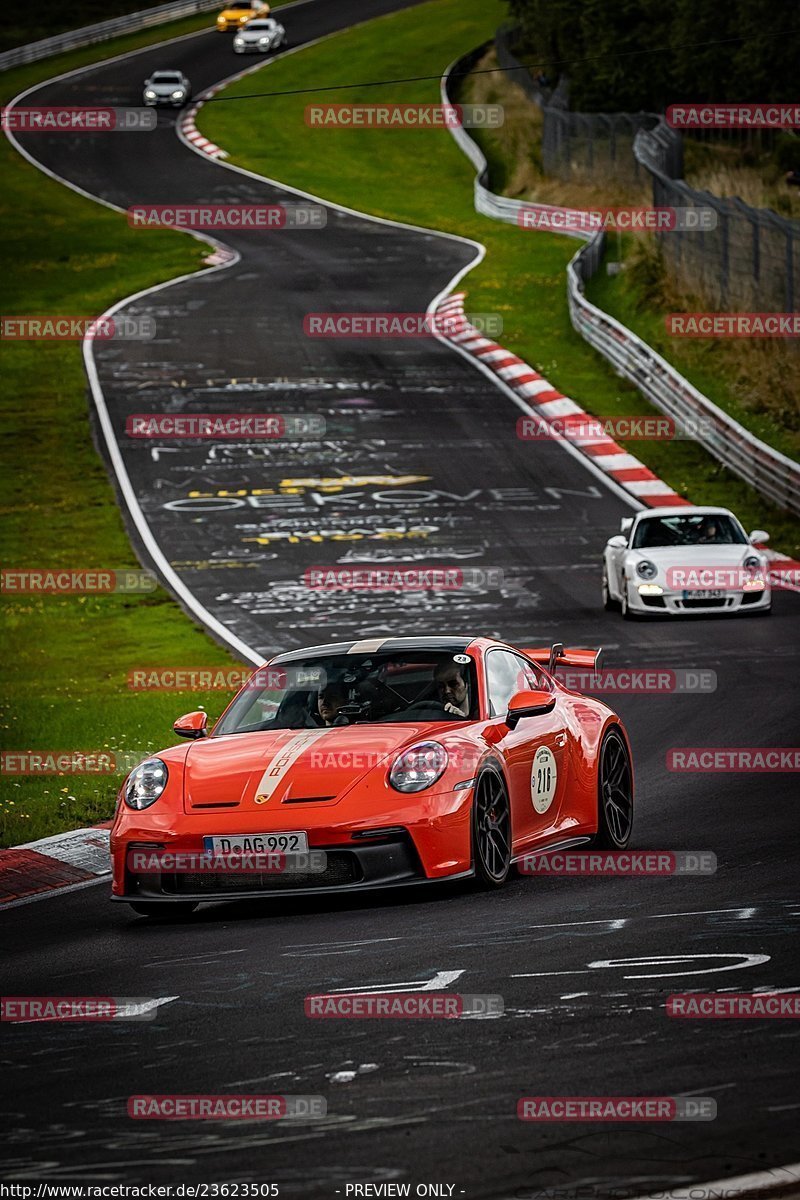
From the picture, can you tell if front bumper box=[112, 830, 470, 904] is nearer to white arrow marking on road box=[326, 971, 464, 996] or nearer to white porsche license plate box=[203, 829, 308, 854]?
white porsche license plate box=[203, 829, 308, 854]

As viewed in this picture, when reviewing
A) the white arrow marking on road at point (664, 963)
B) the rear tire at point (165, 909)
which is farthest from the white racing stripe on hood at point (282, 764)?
the white arrow marking on road at point (664, 963)

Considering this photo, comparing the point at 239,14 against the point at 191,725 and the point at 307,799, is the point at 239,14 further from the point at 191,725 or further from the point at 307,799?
the point at 307,799

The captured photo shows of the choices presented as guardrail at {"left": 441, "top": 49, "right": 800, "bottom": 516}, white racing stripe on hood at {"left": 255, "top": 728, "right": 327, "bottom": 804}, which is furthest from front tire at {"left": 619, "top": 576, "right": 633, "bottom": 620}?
white racing stripe on hood at {"left": 255, "top": 728, "right": 327, "bottom": 804}

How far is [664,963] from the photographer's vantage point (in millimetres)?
7598

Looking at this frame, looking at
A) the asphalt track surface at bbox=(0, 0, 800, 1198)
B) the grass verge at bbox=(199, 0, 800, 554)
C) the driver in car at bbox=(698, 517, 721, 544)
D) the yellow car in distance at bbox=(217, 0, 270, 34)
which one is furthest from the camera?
the yellow car in distance at bbox=(217, 0, 270, 34)

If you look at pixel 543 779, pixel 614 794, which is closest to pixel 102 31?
pixel 614 794

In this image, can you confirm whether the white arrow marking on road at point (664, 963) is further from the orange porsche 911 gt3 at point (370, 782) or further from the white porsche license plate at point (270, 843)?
the white porsche license plate at point (270, 843)

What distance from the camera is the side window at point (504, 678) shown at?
Result: 1048 cm

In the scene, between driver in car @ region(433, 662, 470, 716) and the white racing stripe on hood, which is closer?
the white racing stripe on hood

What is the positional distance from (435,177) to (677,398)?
1301 inches

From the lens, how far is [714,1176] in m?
5.13

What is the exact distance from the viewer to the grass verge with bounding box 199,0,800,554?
1225 inches

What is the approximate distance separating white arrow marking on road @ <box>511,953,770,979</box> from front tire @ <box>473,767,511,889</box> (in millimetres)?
1848

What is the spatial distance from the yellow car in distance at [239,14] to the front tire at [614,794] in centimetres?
8009
